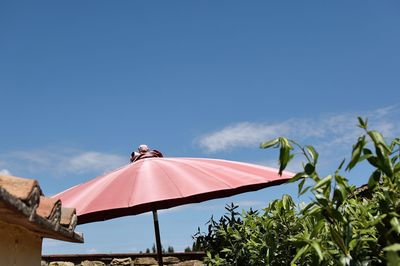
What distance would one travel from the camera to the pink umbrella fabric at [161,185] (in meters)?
3.50

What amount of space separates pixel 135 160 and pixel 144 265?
2773mm

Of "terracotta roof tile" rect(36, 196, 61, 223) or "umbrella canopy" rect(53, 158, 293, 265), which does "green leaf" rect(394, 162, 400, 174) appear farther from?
"umbrella canopy" rect(53, 158, 293, 265)

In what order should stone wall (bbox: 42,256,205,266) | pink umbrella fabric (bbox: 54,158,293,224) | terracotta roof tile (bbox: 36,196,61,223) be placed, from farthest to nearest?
stone wall (bbox: 42,256,205,266) < pink umbrella fabric (bbox: 54,158,293,224) < terracotta roof tile (bbox: 36,196,61,223)

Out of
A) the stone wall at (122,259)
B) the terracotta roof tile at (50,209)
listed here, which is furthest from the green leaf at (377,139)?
the stone wall at (122,259)

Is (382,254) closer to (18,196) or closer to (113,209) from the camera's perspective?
(18,196)

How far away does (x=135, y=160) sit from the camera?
14.8ft

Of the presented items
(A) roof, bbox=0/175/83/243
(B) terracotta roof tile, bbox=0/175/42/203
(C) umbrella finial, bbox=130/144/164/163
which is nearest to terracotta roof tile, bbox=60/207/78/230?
(A) roof, bbox=0/175/83/243

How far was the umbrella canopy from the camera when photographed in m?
3.51

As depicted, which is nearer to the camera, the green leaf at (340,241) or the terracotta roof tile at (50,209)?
the green leaf at (340,241)

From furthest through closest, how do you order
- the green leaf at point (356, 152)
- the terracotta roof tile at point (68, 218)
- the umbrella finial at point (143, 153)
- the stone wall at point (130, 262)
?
1. the stone wall at point (130, 262)
2. the umbrella finial at point (143, 153)
3. the terracotta roof tile at point (68, 218)
4. the green leaf at point (356, 152)

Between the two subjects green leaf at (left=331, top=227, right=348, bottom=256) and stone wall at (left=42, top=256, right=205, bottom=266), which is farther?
stone wall at (left=42, top=256, right=205, bottom=266)

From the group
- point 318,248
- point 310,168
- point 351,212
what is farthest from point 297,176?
point 351,212

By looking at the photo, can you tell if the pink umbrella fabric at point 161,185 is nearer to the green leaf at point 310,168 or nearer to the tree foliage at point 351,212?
the tree foliage at point 351,212

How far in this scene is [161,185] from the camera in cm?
361
